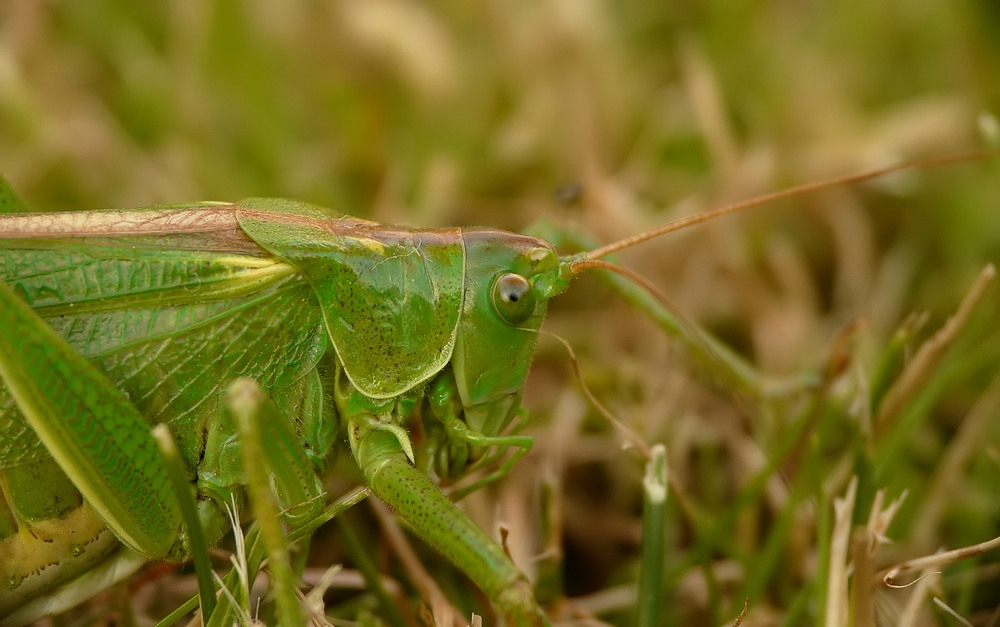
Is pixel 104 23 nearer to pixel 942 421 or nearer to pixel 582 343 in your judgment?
pixel 582 343

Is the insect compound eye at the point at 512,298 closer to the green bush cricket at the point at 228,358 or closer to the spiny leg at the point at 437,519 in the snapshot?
the green bush cricket at the point at 228,358

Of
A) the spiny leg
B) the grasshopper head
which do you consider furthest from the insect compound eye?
the spiny leg

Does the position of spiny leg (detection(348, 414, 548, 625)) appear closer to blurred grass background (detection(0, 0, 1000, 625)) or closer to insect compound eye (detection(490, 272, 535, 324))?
insect compound eye (detection(490, 272, 535, 324))

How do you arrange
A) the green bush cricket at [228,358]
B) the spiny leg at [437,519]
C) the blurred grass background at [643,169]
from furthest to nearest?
1. the blurred grass background at [643,169]
2. the green bush cricket at [228,358]
3. the spiny leg at [437,519]

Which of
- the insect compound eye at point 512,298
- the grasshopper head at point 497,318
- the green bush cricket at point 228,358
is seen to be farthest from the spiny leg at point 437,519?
the insect compound eye at point 512,298

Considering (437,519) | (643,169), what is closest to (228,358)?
(437,519)

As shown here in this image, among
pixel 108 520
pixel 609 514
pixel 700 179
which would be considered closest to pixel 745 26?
pixel 700 179

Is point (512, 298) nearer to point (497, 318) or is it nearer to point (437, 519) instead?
point (497, 318)
